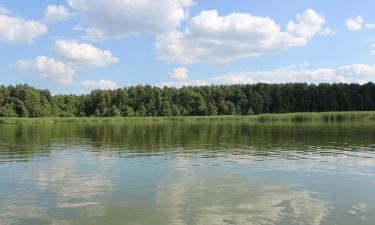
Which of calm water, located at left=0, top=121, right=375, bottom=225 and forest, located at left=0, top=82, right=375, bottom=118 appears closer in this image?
calm water, located at left=0, top=121, right=375, bottom=225

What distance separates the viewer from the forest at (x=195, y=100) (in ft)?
509

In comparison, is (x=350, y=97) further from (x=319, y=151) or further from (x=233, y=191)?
(x=233, y=191)

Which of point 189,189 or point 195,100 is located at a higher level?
point 195,100

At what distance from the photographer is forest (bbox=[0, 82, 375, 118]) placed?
155 m

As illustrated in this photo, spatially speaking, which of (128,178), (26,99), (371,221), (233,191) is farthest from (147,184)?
(26,99)

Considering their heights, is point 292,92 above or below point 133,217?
above

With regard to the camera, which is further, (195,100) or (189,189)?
(195,100)

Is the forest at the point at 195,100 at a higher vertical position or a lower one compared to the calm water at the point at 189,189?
higher

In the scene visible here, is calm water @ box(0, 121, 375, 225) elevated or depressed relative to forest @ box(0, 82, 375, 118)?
depressed

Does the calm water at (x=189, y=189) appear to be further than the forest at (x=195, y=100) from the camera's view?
No

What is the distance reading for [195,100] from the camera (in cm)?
16700

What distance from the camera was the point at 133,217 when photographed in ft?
44.0

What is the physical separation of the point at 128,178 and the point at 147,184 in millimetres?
1863

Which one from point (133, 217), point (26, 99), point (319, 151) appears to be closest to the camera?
point (133, 217)
